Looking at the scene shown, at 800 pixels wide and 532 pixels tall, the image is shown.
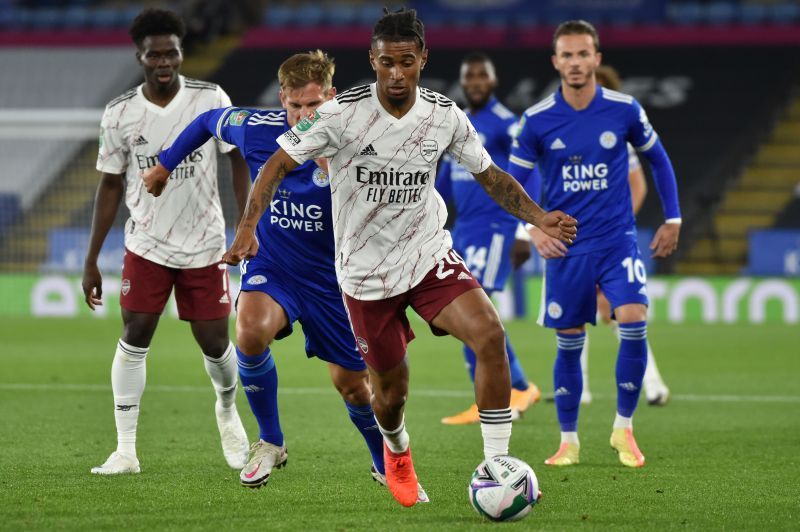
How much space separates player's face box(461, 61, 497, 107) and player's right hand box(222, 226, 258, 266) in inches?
174

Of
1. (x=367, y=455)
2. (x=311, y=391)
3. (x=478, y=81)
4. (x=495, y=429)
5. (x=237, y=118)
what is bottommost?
(x=311, y=391)

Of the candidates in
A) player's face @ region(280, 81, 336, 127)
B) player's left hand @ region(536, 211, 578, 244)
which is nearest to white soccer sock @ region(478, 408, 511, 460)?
player's left hand @ region(536, 211, 578, 244)

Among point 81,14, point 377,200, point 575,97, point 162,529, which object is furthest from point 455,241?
point 81,14

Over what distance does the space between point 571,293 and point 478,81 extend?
261cm

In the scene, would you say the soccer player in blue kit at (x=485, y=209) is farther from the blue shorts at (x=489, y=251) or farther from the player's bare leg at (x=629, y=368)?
the player's bare leg at (x=629, y=368)

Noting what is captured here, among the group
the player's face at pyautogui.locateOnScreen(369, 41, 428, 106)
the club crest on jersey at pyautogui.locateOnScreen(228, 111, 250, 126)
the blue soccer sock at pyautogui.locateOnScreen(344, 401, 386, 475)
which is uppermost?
the player's face at pyautogui.locateOnScreen(369, 41, 428, 106)

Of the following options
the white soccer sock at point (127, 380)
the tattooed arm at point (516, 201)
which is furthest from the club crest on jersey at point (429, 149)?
the white soccer sock at point (127, 380)

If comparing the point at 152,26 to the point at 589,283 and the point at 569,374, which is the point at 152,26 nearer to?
the point at 589,283

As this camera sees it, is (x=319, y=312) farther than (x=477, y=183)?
No

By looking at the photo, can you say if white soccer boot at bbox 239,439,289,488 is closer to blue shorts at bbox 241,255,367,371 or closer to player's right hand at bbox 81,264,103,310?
blue shorts at bbox 241,255,367,371

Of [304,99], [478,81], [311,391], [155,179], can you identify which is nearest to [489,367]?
[304,99]

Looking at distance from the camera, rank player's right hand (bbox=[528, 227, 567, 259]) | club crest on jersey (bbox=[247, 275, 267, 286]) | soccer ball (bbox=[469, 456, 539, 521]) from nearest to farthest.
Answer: soccer ball (bbox=[469, 456, 539, 521]) → club crest on jersey (bbox=[247, 275, 267, 286]) → player's right hand (bbox=[528, 227, 567, 259])

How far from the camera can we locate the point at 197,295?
6613mm

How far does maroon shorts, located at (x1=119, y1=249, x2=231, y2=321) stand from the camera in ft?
21.2
